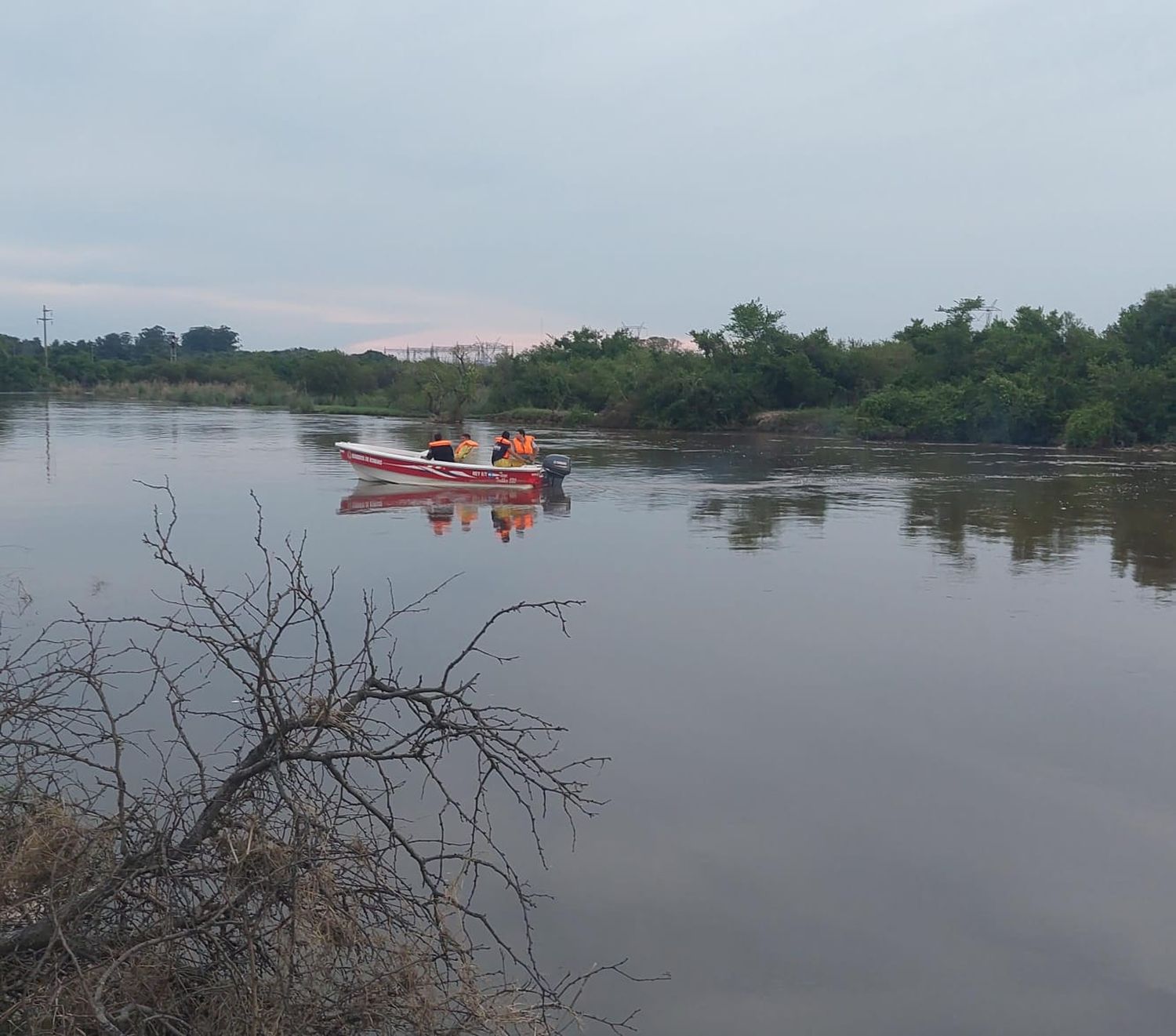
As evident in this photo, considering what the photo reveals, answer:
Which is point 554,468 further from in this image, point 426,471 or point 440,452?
point 426,471

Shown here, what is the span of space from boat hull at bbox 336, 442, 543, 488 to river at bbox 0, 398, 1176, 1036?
1165mm

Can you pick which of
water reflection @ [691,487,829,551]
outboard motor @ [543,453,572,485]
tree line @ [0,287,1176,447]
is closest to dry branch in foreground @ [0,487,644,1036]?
water reflection @ [691,487,829,551]

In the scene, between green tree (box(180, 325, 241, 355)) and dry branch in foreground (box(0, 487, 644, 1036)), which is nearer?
dry branch in foreground (box(0, 487, 644, 1036))

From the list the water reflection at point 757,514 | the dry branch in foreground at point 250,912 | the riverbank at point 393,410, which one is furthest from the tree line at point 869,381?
the dry branch in foreground at point 250,912

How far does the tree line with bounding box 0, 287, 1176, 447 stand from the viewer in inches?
1831

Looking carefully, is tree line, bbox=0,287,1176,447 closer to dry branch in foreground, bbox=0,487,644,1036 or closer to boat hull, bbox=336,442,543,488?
boat hull, bbox=336,442,543,488

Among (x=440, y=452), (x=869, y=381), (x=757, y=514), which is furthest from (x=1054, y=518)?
(x=869, y=381)

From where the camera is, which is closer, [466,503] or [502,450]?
[466,503]

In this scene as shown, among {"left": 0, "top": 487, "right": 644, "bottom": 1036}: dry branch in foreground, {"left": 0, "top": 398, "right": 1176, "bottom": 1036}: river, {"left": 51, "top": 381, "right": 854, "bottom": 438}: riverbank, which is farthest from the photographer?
{"left": 51, "top": 381, "right": 854, "bottom": 438}: riverbank

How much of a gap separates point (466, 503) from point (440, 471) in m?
1.63

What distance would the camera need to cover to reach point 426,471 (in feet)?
83.1

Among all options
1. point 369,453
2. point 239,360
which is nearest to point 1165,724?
point 369,453

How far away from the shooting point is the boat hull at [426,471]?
980 inches

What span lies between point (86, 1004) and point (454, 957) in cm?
148
